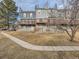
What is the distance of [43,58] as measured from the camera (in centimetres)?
1203

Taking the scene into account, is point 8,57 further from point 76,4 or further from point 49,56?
point 76,4

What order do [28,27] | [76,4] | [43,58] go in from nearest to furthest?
1. [43,58]
2. [76,4]
3. [28,27]

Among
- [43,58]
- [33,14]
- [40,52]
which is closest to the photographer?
[43,58]

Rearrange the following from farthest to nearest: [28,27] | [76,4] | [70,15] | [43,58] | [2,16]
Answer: [2,16] → [28,27] → [70,15] → [76,4] → [43,58]

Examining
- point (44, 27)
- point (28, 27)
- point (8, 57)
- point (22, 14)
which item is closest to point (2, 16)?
point (22, 14)

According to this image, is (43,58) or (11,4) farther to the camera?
(11,4)

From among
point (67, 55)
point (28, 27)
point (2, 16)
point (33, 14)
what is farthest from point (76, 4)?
point (2, 16)

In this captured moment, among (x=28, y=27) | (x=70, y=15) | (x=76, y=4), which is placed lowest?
(x=28, y=27)

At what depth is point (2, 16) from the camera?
199ft

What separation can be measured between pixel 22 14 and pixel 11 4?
14.2 m

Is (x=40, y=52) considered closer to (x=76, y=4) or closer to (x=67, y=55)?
(x=67, y=55)

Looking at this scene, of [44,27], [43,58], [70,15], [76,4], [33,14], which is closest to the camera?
[43,58]

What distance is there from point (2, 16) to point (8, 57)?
1971 inches

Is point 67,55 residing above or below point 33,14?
below
